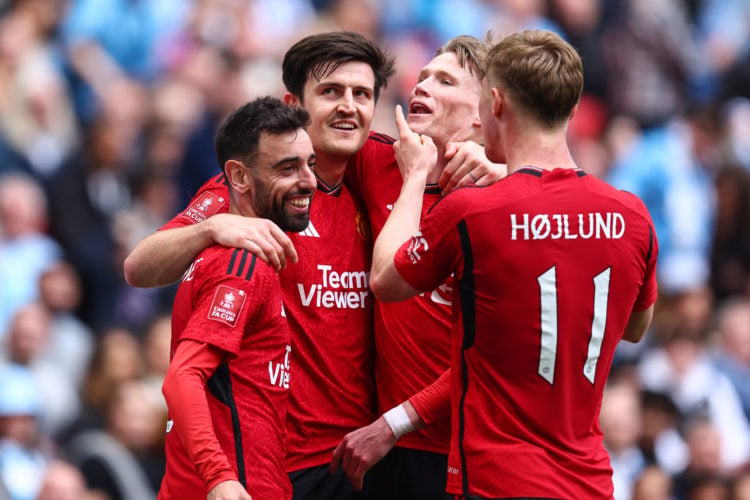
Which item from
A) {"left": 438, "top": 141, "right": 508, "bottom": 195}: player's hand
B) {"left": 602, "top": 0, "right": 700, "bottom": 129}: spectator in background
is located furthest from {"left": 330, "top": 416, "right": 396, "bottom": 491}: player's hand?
{"left": 602, "top": 0, "right": 700, "bottom": 129}: spectator in background

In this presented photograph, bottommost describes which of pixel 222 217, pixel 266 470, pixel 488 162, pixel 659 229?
pixel 266 470

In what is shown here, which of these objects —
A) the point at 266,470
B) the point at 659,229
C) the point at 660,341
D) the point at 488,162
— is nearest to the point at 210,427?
the point at 266,470

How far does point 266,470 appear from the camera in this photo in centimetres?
421

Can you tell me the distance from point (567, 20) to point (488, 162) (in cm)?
834

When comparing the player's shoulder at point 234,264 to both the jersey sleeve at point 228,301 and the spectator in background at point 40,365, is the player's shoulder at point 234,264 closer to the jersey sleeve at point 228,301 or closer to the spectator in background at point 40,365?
the jersey sleeve at point 228,301

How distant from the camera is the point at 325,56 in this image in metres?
4.99

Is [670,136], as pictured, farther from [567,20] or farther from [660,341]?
[660,341]

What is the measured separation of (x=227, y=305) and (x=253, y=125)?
741mm

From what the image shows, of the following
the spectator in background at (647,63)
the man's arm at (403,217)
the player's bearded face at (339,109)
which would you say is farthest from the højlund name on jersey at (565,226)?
the spectator in background at (647,63)

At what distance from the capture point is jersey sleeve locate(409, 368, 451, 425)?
15.1 ft

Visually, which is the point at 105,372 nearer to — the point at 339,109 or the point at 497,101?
the point at 339,109

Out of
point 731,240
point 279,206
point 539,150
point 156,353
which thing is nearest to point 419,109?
point 279,206

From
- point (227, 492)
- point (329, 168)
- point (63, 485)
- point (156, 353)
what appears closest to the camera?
point (227, 492)

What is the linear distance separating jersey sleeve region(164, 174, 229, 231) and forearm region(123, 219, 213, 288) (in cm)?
11
